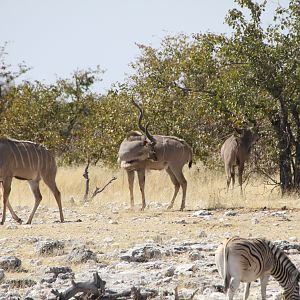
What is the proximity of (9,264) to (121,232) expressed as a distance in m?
3.46

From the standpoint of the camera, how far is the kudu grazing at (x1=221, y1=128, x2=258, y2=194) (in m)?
19.9

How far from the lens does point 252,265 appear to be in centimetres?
782

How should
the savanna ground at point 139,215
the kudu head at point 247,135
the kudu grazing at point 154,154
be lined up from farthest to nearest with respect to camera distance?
the kudu head at point 247,135 → the kudu grazing at point 154,154 → the savanna ground at point 139,215

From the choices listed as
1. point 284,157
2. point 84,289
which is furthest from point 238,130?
point 84,289

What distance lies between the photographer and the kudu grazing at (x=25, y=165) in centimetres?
1557

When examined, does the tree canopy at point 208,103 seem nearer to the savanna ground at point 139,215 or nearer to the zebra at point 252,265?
the savanna ground at point 139,215

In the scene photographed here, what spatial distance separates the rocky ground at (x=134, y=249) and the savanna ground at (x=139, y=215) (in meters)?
0.02

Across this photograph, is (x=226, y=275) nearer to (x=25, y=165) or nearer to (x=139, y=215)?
(x=139, y=215)

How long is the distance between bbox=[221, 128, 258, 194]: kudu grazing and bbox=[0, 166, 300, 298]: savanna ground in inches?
23.2

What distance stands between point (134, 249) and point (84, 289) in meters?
2.62

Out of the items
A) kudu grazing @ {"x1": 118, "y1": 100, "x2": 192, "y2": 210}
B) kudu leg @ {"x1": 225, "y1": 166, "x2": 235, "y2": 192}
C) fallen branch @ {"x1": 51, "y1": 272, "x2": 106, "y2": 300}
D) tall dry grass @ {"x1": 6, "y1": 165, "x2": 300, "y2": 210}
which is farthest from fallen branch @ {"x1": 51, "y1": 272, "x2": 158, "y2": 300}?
kudu leg @ {"x1": 225, "y1": 166, "x2": 235, "y2": 192}

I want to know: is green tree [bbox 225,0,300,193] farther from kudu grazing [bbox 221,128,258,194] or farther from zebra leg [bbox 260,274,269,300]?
zebra leg [bbox 260,274,269,300]

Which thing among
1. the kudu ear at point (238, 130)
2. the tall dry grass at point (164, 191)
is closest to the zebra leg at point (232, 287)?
the tall dry grass at point (164, 191)

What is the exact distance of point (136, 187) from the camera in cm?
2172
